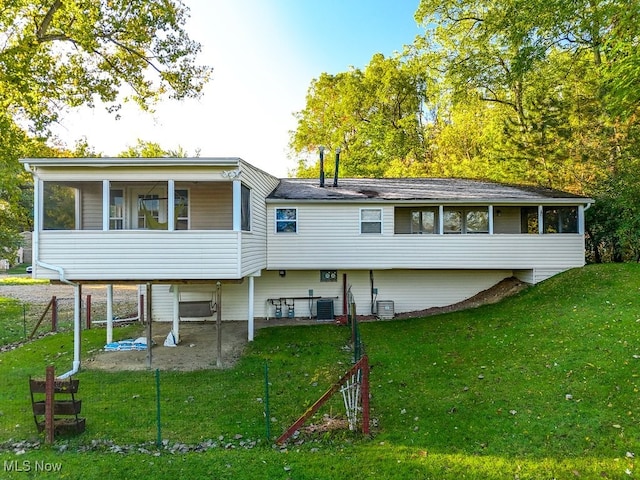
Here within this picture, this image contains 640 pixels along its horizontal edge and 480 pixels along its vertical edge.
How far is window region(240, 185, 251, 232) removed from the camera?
997 centimetres

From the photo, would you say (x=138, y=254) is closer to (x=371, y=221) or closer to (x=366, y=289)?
(x=371, y=221)

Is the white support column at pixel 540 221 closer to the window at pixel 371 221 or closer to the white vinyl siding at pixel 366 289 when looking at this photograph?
the white vinyl siding at pixel 366 289

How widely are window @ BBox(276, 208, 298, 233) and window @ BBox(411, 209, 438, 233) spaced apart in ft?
14.1

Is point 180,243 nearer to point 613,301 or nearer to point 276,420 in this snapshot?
point 276,420

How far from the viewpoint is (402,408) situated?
21.0ft

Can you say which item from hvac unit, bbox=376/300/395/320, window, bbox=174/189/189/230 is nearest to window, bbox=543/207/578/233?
hvac unit, bbox=376/300/395/320

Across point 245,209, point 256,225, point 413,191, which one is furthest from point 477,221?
point 245,209

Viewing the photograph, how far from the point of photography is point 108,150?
4025 cm

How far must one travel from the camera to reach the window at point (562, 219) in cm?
1278

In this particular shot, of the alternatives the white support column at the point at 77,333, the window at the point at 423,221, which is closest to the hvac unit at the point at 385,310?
the window at the point at 423,221

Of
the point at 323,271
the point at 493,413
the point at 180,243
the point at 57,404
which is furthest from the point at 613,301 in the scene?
the point at 57,404

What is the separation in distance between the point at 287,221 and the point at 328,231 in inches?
58.8

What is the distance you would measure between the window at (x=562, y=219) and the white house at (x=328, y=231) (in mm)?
36

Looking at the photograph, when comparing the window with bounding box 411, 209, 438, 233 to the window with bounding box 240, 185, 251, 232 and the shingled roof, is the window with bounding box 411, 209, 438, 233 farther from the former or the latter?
the window with bounding box 240, 185, 251, 232
